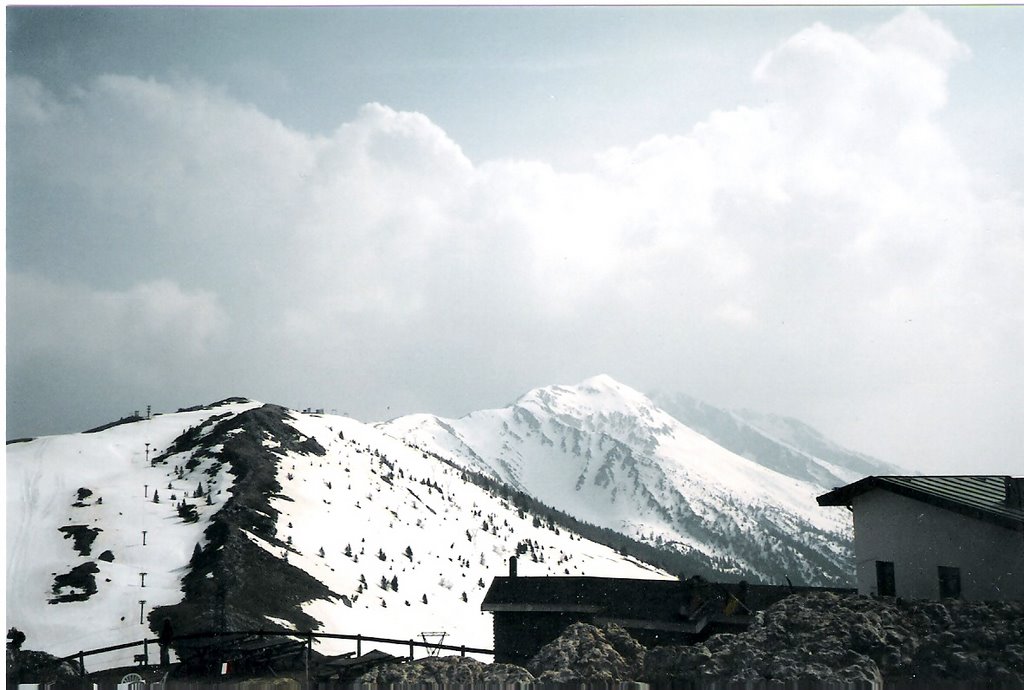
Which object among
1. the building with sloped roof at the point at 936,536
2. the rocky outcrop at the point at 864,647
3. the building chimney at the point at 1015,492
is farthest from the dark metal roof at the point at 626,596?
the building chimney at the point at 1015,492

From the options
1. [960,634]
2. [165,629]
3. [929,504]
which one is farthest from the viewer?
A: [165,629]

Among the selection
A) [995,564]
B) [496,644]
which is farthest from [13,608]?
[995,564]

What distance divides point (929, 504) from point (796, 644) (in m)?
1.98

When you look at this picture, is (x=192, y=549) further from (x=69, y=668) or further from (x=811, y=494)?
(x=811, y=494)

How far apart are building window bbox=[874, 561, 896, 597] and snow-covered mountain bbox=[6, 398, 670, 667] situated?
2223 mm

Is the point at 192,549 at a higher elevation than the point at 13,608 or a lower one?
higher

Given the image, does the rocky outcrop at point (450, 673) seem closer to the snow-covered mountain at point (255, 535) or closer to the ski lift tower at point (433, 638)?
the ski lift tower at point (433, 638)

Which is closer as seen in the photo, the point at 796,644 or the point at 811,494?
the point at 796,644

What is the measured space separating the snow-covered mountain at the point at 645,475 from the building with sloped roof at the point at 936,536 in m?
0.77

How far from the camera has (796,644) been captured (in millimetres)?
6617

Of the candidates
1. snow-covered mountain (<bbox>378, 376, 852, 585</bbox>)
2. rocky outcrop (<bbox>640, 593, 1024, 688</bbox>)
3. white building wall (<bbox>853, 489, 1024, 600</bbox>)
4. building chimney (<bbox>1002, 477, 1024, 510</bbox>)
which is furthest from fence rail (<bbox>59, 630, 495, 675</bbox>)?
building chimney (<bbox>1002, 477, 1024, 510</bbox>)

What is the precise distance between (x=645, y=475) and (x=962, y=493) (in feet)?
11.0

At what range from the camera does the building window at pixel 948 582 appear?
6.96 m

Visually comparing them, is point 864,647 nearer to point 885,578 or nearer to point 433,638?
point 885,578
